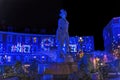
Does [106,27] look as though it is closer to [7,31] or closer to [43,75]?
[7,31]

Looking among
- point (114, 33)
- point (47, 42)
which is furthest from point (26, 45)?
point (114, 33)

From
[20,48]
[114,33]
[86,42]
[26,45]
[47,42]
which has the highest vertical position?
[114,33]

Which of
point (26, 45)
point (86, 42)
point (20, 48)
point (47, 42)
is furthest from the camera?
point (86, 42)

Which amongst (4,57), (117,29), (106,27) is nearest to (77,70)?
(4,57)

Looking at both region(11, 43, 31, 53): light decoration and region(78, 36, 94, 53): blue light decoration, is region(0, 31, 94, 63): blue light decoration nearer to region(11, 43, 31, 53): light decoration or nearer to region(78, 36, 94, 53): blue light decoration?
region(11, 43, 31, 53): light decoration

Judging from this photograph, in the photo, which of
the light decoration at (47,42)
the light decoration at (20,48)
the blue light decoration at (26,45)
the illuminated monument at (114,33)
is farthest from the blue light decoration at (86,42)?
the light decoration at (20,48)

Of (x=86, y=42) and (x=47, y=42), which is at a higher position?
(x=86, y=42)

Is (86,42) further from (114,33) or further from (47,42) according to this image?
(47,42)

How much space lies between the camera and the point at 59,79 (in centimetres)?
2688

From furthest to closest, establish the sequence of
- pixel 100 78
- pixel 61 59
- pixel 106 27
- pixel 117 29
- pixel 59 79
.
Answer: pixel 106 27
pixel 117 29
pixel 61 59
pixel 59 79
pixel 100 78

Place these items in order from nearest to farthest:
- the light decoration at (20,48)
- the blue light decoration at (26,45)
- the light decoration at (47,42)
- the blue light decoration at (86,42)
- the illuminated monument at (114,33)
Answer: the blue light decoration at (26,45) < the illuminated monument at (114,33) < the light decoration at (20,48) < the light decoration at (47,42) < the blue light decoration at (86,42)

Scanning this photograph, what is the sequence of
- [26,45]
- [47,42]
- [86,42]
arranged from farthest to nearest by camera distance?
[86,42] → [47,42] → [26,45]

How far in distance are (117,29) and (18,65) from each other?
179 feet

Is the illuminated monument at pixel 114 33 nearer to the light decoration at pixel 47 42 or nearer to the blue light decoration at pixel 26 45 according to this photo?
the blue light decoration at pixel 26 45
